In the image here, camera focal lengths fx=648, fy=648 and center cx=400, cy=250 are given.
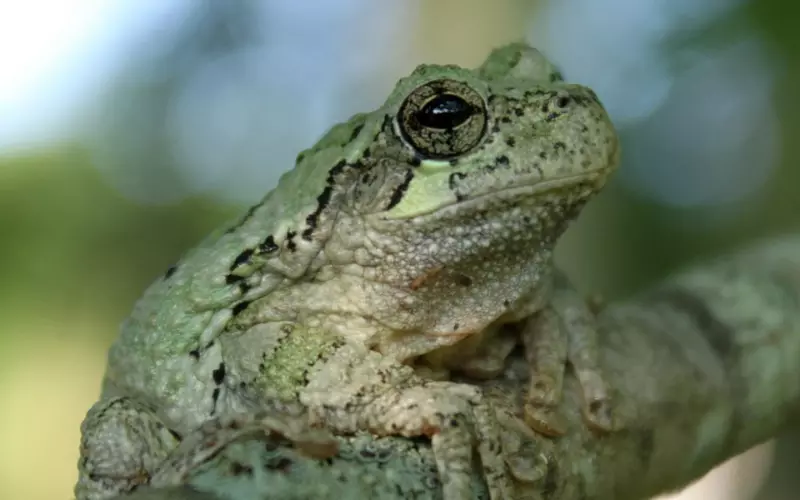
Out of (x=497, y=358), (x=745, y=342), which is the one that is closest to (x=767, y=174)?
(x=745, y=342)

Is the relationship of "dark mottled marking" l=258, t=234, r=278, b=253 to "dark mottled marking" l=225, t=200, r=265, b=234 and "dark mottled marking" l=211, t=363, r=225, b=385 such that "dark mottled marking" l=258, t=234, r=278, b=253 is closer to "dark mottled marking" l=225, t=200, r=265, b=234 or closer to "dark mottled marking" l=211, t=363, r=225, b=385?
"dark mottled marking" l=225, t=200, r=265, b=234

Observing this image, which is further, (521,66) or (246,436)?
(521,66)

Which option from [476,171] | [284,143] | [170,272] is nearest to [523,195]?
[476,171]

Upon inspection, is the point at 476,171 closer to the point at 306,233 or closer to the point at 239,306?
the point at 306,233

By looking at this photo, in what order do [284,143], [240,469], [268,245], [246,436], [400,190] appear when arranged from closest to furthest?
[240,469]
[246,436]
[400,190]
[268,245]
[284,143]

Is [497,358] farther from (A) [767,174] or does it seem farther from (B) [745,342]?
(A) [767,174]

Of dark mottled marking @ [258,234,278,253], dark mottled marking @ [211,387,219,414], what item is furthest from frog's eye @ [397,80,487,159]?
dark mottled marking @ [211,387,219,414]
